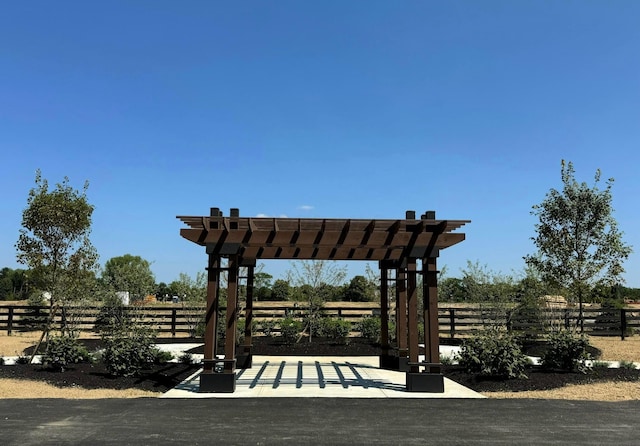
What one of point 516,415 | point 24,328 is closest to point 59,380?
point 516,415

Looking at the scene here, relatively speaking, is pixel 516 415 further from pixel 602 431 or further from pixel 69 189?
pixel 69 189

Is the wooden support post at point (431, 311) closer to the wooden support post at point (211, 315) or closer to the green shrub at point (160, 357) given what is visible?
the wooden support post at point (211, 315)

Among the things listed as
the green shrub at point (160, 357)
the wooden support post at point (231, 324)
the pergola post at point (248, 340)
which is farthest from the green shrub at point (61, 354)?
the wooden support post at point (231, 324)

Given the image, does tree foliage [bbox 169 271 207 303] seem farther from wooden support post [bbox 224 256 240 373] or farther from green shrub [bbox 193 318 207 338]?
wooden support post [bbox 224 256 240 373]

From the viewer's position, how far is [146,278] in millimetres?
20828

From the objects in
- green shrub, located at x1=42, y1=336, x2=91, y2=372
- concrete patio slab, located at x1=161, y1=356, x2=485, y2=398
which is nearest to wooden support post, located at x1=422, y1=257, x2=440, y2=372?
concrete patio slab, located at x1=161, y1=356, x2=485, y2=398

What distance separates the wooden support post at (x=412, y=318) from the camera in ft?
28.5

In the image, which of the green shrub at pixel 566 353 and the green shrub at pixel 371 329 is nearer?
the green shrub at pixel 566 353

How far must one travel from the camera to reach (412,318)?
900 cm

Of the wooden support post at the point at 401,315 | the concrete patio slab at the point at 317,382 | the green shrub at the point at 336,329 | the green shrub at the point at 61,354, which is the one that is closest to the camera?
the concrete patio slab at the point at 317,382

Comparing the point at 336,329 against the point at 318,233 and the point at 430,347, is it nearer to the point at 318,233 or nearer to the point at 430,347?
the point at 430,347

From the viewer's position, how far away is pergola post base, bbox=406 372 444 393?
8.48 metres

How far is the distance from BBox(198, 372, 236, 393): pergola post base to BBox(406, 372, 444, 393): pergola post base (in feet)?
10.7

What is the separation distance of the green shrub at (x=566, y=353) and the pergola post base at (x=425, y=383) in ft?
11.0
